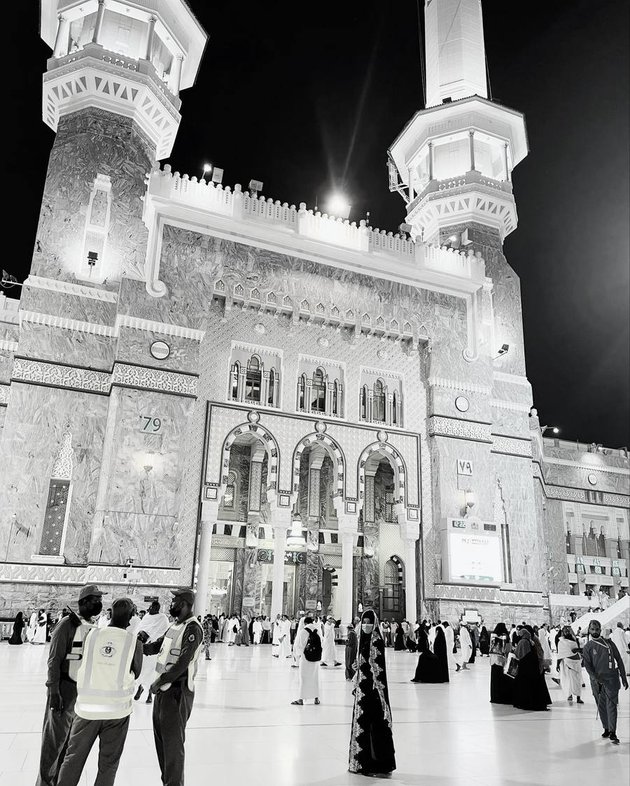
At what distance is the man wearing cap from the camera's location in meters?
3.04

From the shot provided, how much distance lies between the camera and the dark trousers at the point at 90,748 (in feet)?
9.25

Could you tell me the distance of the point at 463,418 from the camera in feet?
57.5

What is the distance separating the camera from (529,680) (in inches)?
270

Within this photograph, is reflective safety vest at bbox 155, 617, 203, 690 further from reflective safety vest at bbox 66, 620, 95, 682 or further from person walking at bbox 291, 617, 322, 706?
person walking at bbox 291, 617, 322, 706

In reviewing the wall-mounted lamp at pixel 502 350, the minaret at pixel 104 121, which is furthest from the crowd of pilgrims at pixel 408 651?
the minaret at pixel 104 121

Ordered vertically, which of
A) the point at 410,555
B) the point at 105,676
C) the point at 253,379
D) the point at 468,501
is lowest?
the point at 105,676

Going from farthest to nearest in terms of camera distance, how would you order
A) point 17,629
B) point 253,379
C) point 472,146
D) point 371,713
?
point 472,146, point 253,379, point 17,629, point 371,713

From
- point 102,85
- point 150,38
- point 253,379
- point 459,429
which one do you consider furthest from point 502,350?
point 150,38

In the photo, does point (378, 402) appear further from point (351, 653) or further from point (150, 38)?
point (150, 38)

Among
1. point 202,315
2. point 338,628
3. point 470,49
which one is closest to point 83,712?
point 202,315

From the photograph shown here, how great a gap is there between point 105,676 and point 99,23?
19226 millimetres

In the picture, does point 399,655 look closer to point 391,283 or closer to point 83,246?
point 391,283

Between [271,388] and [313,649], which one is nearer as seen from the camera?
[313,649]

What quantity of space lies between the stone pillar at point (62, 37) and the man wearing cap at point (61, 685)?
19.2m
